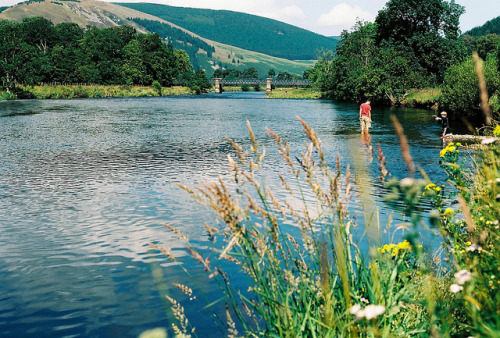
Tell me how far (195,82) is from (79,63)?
3125 cm

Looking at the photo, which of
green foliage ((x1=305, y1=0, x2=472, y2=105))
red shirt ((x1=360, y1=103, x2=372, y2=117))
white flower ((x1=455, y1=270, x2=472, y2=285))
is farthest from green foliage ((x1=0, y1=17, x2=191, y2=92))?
white flower ((x1=455, y1=270, x2=472, y2=285))

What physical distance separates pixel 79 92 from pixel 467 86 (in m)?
77.8

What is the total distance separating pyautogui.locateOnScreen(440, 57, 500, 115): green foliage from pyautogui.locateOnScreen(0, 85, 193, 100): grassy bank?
74.6 meters

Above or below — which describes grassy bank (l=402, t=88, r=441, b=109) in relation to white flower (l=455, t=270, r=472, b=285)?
above

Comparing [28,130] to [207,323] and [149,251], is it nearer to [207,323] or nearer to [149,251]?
[149,251]

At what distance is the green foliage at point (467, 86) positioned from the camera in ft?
122

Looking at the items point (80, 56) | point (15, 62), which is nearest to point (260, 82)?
point (80, 56)

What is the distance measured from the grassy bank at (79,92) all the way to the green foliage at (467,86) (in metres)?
74.6

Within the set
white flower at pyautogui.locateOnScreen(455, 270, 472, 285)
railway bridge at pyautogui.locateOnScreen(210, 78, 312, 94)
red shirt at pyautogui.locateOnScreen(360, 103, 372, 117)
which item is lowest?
white flower at pyautogui.locateOnScreen(455, 270, 472, 285)

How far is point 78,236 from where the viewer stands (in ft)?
31.3

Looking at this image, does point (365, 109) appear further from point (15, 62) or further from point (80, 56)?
point (80, 56)

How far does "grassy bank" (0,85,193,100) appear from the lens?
86.6 m

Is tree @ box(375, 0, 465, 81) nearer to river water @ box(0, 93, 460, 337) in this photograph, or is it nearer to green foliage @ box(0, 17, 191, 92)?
river water @ box(0, 93, 460, 337)

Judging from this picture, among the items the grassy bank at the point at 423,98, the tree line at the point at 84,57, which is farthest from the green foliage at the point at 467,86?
the tree line at the point at 84,57
